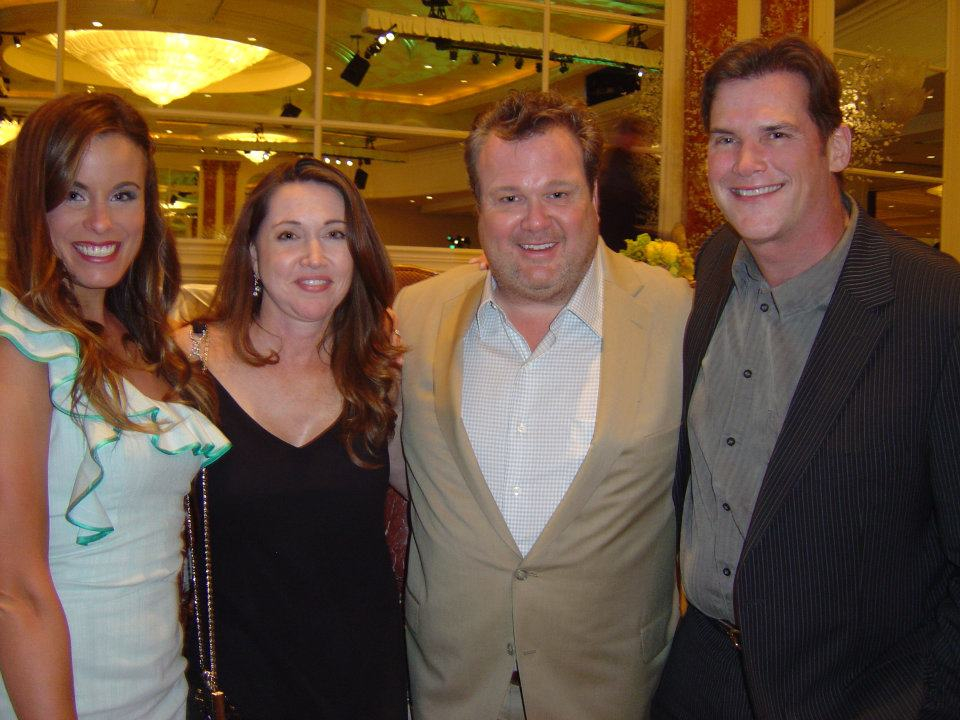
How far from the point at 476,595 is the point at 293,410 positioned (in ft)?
1.79

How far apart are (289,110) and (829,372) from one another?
4.55 meters

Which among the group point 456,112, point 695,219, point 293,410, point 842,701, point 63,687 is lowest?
point 842,701

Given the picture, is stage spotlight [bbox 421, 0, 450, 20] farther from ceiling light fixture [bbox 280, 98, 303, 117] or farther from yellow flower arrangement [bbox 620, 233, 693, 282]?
yellow flower arrangement [bbox 620, 233, 693, 282]

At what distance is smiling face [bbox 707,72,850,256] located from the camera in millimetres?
1479

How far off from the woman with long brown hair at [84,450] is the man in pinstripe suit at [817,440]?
0.99 metres

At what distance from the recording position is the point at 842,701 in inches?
56.5

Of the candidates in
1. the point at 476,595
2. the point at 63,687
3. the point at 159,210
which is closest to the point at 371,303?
the point at 159,210

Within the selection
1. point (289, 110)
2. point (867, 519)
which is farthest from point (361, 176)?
point (867, 519)

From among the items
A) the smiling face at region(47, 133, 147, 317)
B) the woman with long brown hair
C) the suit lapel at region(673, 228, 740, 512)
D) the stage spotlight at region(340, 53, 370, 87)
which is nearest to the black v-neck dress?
the woman with long brown hair

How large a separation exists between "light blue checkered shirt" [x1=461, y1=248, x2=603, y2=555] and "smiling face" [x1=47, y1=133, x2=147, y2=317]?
28.9 inches

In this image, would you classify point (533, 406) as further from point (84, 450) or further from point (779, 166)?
point (84, 450)

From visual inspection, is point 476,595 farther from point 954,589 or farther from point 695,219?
point 695,219

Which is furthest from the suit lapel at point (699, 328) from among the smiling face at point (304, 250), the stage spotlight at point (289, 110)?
the stage spotlight at point (289, 110)

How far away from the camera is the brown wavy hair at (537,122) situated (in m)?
1.81
